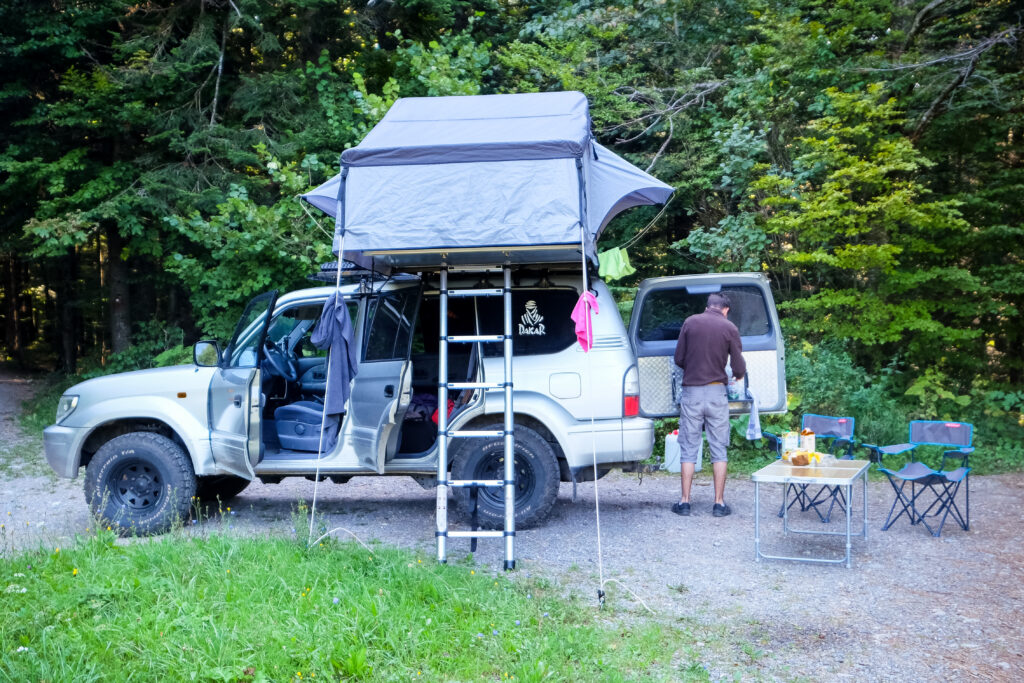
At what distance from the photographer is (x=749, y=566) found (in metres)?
6.30

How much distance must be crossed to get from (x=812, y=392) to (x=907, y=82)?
424cm

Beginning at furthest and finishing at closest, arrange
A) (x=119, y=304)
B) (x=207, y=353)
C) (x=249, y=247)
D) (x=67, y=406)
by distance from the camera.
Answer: (x=119, y=304)
(x=249, y=247)
(x=67, y=406)
(x=207, y=353)

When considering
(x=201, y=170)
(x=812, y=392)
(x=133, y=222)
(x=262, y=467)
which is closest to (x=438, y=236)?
(x=262, y=467)

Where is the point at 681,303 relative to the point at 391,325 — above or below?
above

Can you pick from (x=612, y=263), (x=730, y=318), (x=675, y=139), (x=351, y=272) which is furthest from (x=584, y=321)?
(x=675, y=139)

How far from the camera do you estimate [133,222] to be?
14406mm

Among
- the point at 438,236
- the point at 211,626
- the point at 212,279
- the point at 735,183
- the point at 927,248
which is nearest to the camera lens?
the point at 211,626

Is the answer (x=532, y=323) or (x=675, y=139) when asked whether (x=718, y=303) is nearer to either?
(x=532, y=323)

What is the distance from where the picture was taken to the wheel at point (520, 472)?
704 cm

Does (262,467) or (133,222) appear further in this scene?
(133,222)

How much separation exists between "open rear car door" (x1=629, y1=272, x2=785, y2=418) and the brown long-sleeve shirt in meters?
0.29

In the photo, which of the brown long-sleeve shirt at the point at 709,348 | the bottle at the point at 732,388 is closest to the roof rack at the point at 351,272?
the brown long-sleeve shirt at the point at 709,348

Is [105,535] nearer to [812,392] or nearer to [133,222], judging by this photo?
[812,392]

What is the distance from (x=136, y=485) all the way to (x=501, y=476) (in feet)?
9.80
